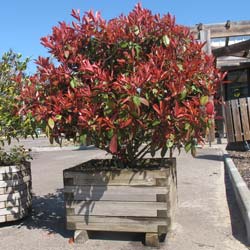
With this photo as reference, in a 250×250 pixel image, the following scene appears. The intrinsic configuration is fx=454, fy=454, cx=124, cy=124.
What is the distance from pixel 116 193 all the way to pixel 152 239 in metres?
0.59

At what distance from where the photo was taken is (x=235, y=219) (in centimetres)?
558

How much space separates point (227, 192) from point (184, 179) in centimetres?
Result: 157

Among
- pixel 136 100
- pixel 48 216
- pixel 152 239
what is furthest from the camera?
pixel 48 216

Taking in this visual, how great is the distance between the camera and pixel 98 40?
4.89 metres

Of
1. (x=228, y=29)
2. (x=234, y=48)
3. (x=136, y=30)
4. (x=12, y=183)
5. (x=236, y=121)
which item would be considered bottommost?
(x=12, y=183)

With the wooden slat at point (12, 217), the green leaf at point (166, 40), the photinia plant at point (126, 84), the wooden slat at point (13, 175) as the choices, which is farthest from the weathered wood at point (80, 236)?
the green leaf at point (166, 40)

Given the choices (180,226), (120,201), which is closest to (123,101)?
(120,201)

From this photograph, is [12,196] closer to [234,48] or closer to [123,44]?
[123,44]

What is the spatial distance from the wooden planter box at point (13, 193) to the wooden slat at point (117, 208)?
1.00 metres

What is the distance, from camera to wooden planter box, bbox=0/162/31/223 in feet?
17.8

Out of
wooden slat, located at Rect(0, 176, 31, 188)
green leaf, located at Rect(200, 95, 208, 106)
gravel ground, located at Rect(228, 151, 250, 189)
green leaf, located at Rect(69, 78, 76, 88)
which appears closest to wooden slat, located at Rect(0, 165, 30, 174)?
wooden slat, located at Rect(0, 176, 31, 188)

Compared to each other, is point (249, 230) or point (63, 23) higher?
point (63, 23)

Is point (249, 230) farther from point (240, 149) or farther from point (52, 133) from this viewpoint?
point (240, 149)

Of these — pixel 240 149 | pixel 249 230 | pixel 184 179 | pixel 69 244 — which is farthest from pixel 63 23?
pixel 240 149
